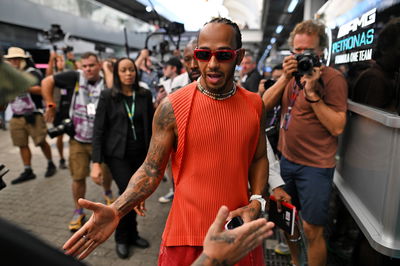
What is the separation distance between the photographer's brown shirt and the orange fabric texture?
109 cm

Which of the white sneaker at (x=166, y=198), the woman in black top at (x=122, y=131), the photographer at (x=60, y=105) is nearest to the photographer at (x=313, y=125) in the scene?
the woman in black top at (x=122, y=131)

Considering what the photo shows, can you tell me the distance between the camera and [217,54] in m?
1.59

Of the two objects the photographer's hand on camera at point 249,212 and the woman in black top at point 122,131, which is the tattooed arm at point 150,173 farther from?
the woman in black top at point 122,131

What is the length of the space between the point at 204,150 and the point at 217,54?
51cm

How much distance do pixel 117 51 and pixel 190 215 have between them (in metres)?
21.7

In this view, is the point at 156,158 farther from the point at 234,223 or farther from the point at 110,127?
the point at 110,127

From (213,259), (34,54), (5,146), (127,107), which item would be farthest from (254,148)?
(34,54)

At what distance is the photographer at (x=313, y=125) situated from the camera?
7.95 ft

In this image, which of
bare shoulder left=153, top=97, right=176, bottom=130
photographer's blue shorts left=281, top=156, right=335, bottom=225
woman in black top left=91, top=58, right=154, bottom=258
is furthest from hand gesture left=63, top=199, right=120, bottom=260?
woman in black top left=91, top=58, right=154, bottom=258

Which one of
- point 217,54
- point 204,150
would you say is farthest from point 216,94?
point 204,150

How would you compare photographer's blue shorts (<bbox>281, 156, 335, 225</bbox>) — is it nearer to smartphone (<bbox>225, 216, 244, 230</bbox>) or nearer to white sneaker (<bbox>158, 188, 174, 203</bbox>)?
smartphone (<bbox>225, 216, 244, 230</bbox>)

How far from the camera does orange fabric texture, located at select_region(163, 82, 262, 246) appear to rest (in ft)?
5.33

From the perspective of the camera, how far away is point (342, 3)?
3.13m

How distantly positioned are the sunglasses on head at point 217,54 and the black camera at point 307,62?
1003mm
